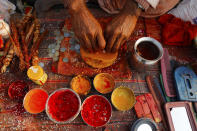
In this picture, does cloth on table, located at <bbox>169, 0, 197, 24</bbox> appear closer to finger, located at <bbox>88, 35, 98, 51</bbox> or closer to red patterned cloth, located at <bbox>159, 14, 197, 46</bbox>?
red patterned cloth, located at <bbox>159, 14, 197, 46</bbox>

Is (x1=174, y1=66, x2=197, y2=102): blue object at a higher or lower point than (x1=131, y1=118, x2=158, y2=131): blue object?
higher

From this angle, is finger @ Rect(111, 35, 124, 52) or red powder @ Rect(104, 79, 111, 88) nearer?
finger @ Rect(111, 35, 124, 52)

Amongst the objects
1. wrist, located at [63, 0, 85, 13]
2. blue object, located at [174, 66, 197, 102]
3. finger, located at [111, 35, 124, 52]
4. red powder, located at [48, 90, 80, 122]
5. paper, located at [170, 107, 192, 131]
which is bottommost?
paper, located at [170, 107, 192, 131]

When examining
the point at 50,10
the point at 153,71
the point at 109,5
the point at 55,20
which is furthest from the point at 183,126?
the point at 50,10

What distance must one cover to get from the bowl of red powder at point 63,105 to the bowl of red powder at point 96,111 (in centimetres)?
8

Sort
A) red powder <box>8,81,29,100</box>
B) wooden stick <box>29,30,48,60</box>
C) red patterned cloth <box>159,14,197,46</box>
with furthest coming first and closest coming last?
red patterned cloth <box>159,14,197,46</box>, wooden stick <box>29,30,48,60</box>, red powder <box>8,81,29,100</box>

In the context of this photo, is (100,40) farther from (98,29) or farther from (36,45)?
(36,45)

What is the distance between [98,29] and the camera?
1314 millimetres

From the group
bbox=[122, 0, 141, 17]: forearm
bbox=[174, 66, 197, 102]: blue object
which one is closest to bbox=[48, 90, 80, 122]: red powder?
bbox=[122, 0, 141, 17]: forearm

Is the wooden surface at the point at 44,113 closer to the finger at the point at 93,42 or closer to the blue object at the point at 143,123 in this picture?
the blue object at the point at 143,123

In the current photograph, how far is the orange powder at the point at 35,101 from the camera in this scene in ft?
4.36

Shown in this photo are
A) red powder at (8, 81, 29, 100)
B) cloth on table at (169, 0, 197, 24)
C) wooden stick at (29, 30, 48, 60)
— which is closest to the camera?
red powder at (8, 81, 29, 100)

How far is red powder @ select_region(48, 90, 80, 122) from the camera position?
1.29 m

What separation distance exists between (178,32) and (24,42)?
6.07 feet
